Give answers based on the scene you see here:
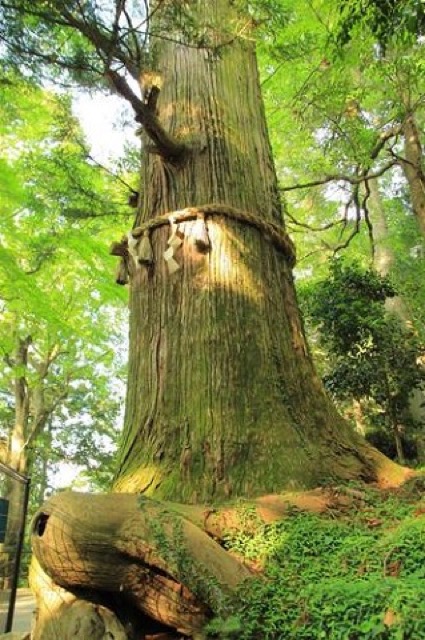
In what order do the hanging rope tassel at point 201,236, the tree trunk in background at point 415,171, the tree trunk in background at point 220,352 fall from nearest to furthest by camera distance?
the tree trunk in background at point 220,352
the hanging rope tassel at point 201,236
the tree trunk in background at point 415,171

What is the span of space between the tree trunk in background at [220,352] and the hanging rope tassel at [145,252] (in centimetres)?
5

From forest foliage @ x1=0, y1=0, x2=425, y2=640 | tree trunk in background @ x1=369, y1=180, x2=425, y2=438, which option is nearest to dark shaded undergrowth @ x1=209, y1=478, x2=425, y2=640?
forest foliage @ x1=0, y1=0, x2=425, y2=640

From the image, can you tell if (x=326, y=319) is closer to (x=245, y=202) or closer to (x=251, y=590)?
(x=245, y=202)

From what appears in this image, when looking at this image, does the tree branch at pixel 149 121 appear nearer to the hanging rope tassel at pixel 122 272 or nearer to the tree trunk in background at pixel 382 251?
the hanging rope tassel at pixel 122 272

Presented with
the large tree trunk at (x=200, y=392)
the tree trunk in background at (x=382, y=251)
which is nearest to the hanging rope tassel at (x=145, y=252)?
the large tree trunk at (x=200, y=392)

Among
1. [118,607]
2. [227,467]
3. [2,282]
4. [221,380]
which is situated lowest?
[118,607]

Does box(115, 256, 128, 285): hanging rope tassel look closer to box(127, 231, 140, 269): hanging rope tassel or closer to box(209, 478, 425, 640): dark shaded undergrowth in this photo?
box(127, 231, 140, 269): hanging rope tassel

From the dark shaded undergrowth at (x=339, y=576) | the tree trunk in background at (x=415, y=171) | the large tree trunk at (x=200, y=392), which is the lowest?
the dark shaded undergrowth at (x=339, y=576)

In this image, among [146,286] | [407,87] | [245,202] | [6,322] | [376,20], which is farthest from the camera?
[6,322]

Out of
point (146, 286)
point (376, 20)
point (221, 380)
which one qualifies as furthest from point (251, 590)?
point (376, 20)

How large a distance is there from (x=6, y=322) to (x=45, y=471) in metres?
11.3

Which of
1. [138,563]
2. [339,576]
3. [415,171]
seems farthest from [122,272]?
[415,171]

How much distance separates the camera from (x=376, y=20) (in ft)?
7.81

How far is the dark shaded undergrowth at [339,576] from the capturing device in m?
1.29
